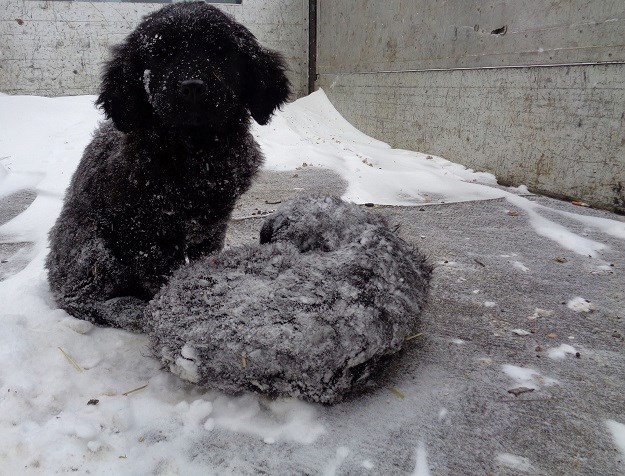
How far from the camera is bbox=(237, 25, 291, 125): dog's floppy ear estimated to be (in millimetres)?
2232

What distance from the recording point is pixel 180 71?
1.94 m

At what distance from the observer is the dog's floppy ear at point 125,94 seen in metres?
2.05

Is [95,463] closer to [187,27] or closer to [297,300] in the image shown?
[297,300]

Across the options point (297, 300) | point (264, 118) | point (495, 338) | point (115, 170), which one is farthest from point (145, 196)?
point (495, 338)

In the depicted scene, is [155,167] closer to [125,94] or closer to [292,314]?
[125,94]

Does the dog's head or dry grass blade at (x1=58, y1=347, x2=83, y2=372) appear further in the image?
the dog's head

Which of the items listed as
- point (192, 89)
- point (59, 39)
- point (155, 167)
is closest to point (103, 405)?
point (155, 167)

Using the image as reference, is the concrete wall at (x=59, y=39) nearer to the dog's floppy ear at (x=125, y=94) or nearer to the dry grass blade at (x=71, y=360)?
the dog's floppy ear at (x=125, y=94)

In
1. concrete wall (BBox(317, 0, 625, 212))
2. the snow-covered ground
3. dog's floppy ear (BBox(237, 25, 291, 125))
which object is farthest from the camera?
concrete wall (BBox(317, 0, 625, 212))

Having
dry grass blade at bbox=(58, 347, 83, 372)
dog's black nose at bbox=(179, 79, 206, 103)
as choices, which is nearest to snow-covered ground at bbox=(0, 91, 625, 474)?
dry grass blade at bbox=(58, 347, 83, 372)

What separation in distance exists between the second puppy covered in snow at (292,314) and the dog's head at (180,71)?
0.60 metres

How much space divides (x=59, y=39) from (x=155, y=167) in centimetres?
667

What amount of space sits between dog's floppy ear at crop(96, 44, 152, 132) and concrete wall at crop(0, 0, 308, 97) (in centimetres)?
553

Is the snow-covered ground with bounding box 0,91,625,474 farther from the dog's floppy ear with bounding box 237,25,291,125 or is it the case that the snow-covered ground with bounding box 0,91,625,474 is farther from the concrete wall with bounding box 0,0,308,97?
the concrete wall with bounding box 0,0,308,97
